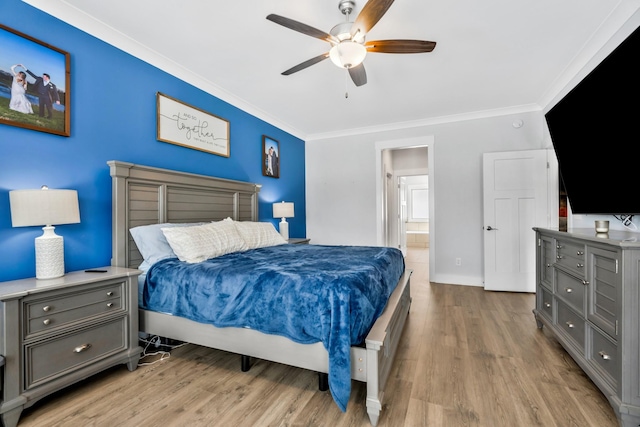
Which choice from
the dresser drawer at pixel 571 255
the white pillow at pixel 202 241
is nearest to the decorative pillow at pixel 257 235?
the white pillow at pixel 202 241

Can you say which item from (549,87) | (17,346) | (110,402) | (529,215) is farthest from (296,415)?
(549,87)

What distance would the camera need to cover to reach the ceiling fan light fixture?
6.41 feet

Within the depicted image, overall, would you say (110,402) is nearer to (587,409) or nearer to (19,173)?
(19,173)

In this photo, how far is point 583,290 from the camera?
73.7 inches

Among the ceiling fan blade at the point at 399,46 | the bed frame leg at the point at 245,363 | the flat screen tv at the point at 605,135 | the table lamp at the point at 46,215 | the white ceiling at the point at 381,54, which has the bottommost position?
the bed frame leg at the point at 245,363

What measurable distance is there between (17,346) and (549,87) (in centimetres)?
526

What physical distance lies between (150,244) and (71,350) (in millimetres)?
873

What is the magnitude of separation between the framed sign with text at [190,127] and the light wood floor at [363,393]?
81.2 inches

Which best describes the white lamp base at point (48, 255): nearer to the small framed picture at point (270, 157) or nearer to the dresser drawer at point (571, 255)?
the small framed picture at point (270, 157)

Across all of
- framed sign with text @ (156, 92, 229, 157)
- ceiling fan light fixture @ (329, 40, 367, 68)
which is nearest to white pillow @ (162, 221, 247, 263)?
framed sign with text @ (156, 92, 229, 157)

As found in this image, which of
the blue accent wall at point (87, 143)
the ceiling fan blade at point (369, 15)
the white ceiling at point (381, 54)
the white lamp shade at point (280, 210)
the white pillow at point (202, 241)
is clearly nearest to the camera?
the ceiling fan blade at point (369, 15)

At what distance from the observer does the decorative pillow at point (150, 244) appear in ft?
7.75

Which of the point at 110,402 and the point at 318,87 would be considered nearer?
the point at 110,402

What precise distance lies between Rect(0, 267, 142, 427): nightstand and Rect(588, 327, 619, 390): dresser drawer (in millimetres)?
2929
